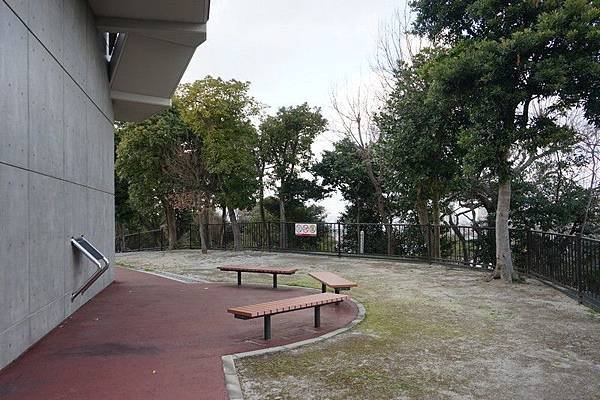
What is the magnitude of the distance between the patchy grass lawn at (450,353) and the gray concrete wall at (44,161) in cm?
252

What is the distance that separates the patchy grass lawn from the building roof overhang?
561 cm

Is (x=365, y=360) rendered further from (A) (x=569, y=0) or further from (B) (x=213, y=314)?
(A) (x=569, y=0)

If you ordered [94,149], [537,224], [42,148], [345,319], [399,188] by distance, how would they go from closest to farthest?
[42,148], [345,319], [94,149], [537,224], [399,188]

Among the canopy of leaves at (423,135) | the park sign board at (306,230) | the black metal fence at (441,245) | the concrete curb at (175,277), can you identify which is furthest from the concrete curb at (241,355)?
the park sign board at (306,230)

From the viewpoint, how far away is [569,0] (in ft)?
24.7

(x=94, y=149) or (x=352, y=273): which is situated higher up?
(x=94, y=149)

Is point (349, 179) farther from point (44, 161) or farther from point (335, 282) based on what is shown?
point (44, 161)

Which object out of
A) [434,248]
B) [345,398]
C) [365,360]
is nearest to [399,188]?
[434,248]

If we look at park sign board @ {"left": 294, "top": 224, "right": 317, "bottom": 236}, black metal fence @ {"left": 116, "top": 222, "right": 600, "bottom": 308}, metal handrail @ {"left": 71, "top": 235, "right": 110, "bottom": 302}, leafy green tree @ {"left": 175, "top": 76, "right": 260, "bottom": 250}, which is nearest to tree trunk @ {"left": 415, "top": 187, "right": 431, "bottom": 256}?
black metal fence @ {"left": 116, "top": 222, "right": 600, "bottom": 308}

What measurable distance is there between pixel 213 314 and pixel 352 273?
5201 millimetres

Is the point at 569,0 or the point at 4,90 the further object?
the point at 569,0

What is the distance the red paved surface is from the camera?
3834 millimetres

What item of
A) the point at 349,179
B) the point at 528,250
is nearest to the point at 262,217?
the point at 349,179

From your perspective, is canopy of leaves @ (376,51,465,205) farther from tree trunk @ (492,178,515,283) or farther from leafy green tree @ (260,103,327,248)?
leafy green tree @ (260,103,327,248)
